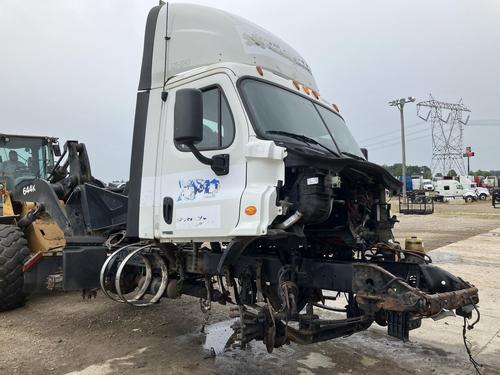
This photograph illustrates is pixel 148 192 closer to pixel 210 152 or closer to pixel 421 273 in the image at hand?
pixel 210 152

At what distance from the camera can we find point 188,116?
12.3 ft

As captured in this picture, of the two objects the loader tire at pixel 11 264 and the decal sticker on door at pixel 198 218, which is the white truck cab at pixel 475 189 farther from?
the decal sticker on door at pixel 198 218

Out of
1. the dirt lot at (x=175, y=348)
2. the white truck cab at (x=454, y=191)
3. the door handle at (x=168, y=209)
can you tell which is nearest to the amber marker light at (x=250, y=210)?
the door handle at (x=168, y=209)

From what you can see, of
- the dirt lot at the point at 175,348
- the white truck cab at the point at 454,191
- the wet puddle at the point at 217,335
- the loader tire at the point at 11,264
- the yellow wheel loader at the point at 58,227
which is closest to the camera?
the dirt lot at the point at 175,348

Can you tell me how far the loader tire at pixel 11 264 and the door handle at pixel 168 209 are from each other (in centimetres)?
284

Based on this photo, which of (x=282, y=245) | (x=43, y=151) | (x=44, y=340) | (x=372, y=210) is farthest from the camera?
(x=43, y=151)

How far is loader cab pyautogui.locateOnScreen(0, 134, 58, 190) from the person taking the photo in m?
7.75

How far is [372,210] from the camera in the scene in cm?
459

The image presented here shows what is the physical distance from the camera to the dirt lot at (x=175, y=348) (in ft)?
14.9

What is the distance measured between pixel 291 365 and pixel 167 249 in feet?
5.56

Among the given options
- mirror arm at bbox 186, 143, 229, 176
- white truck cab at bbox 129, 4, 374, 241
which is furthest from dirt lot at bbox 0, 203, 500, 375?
mirror arm at bbox 186, 143, 229, 176

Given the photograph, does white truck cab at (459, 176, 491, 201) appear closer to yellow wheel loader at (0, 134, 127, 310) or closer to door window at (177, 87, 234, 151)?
yellow wheel loader at (0, 134, 127, 310)

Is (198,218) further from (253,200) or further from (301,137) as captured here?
(301,137)

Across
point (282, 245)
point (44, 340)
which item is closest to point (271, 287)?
point (282, 245)
